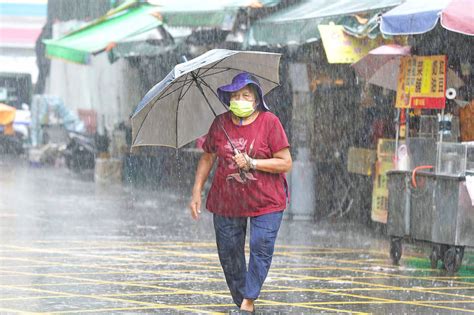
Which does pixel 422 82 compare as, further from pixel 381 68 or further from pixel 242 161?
pixel 242 161

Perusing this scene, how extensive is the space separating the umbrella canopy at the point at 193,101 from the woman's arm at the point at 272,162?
2.22 ft

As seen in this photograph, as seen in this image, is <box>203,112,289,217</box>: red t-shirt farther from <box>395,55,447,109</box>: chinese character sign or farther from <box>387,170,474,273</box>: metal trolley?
<box>395,55,447,109</box>: chinese character sign

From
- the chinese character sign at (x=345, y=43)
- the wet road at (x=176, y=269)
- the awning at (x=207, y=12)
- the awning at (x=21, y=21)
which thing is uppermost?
the awning at (x=21, y=21)

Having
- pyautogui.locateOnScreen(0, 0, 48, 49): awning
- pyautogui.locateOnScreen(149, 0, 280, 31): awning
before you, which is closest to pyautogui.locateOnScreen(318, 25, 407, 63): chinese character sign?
pyautogui.locateOnScreen(149, 0, 280, 31): awning

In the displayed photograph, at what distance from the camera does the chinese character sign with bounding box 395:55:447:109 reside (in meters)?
13.4

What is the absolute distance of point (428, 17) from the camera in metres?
12.2

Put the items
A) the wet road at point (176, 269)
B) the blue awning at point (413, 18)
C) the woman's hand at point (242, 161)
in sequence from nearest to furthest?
the woman's hand at point (242, 161), the wet road at point (176, 269), the blue awning at point (413, 18)

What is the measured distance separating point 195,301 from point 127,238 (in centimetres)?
530

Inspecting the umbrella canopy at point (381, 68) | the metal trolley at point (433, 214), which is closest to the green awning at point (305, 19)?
the umbrella canopy at point (381, 68)

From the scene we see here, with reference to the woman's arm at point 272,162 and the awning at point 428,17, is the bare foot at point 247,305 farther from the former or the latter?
the awning at point 428,17

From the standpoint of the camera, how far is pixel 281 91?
819 inches

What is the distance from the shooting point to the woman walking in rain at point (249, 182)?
8641mm

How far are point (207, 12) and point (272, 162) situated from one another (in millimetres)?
10772

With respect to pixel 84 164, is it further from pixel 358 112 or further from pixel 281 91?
pixel 358 112
